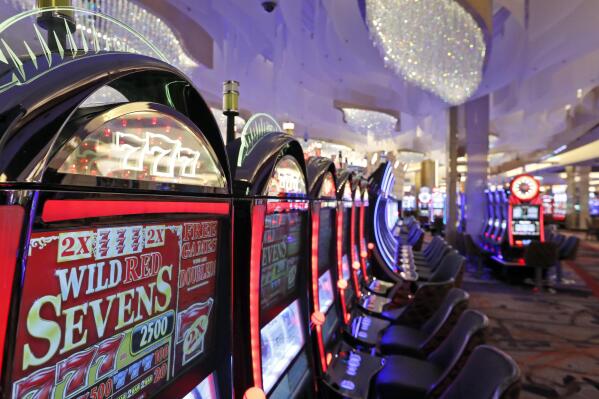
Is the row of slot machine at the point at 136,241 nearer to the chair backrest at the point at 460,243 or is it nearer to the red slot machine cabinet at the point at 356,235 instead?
the red slot machine cabinet at the point at 356,235

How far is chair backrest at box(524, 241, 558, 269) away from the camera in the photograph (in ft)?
22.1

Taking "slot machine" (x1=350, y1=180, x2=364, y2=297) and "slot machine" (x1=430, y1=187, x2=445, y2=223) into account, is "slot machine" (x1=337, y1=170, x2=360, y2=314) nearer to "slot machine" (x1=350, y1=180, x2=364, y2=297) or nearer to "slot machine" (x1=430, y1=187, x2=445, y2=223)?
"slot machine" (x1=350, y1=180, x2=364, y2=297)

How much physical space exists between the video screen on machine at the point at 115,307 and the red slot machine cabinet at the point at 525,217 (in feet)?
26.9

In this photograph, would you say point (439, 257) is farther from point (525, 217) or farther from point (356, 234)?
point (525, 217)

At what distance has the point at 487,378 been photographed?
Answer: 69.9 inches

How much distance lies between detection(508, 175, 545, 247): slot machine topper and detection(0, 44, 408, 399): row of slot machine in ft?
25.3

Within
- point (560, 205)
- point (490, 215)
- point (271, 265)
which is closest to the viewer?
point (271, 265)

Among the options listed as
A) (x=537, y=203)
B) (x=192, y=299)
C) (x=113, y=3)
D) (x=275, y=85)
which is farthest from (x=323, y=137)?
(x=192, y=299)

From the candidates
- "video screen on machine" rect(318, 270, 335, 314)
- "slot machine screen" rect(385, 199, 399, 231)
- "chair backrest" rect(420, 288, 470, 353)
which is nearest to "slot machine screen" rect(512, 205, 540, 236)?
"slot machine screen" rect(385, 199, 399, 231)

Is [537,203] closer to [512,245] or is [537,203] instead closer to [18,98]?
[512,245]

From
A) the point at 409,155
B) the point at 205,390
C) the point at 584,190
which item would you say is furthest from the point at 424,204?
the point at 205,390

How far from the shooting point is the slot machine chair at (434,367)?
2.24 meters

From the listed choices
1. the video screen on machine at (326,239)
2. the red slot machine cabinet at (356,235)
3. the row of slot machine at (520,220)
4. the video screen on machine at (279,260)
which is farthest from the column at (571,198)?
the video screen on machine at (279,260)

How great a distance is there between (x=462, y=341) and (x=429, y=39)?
10.2 feet
